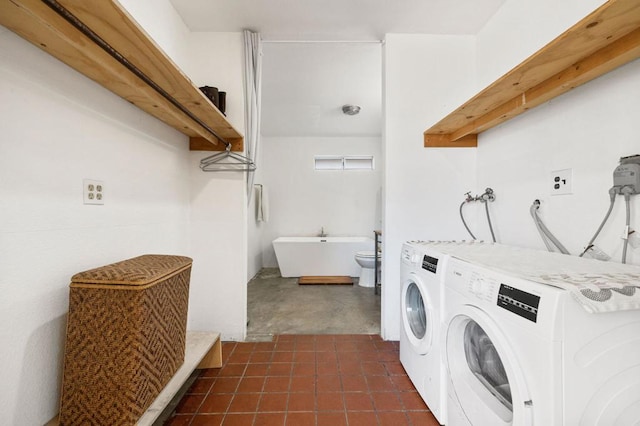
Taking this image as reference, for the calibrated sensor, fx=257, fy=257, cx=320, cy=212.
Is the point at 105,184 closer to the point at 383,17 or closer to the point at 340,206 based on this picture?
the point at 383,17

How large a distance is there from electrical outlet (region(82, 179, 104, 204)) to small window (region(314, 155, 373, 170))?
3730 mm

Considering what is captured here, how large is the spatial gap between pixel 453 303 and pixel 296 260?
3022 millimetres

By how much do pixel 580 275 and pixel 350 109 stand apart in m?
3.09

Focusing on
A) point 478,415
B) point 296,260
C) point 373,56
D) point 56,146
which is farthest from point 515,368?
point 296,260

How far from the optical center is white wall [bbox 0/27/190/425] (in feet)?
2.87

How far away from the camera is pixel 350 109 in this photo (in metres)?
3.47

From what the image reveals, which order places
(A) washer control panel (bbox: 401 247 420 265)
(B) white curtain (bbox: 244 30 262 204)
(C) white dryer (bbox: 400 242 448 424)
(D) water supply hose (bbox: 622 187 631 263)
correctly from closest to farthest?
(D) water supply hose (bbox: 622 187 631 263) < (C) white dryer (bbox: 400 242 448 424) < (A) washer control panel (bbox: 401 247 420 265) < (B) white curtain (bbox: 244 30 262 204)

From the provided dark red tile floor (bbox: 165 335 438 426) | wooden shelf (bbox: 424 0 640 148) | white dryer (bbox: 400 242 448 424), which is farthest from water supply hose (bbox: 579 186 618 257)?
dark red tile floor (bbox: 165 335 438 426)

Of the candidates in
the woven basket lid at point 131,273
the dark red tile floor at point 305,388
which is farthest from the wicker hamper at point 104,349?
the dark red tile floor at point 305,388

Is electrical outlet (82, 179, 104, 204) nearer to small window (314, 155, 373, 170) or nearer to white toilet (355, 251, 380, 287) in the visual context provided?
white toilet (355, 251, 380, 287)

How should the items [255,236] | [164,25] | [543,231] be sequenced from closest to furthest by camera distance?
[543,231] < [164,25] < [255,236]

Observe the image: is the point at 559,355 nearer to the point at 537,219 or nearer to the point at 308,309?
the point at 537,219

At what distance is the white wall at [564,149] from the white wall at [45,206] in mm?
2394

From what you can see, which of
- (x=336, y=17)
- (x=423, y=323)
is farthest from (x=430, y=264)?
(x=336, y=17)
